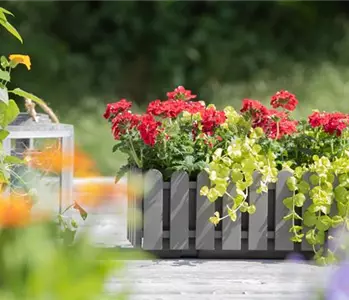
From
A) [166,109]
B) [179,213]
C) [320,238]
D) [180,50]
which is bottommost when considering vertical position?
[320,238]

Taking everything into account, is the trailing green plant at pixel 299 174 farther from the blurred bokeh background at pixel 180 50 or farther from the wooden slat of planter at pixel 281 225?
the blurred bokeh background at pixel 180 50

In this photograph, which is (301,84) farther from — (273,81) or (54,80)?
(54,80)

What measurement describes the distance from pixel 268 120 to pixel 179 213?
63 cm

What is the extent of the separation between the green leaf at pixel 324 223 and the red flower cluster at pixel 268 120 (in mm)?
439

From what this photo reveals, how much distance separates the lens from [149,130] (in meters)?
3.60

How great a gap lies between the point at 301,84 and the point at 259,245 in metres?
5.68

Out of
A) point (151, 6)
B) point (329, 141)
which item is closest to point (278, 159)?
point (329, 141)

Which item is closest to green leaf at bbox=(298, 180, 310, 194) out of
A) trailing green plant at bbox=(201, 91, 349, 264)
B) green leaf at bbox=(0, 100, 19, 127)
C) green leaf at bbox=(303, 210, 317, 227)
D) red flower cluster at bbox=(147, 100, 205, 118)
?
trailing green plant at bbox=(201, 91, 349, 264)

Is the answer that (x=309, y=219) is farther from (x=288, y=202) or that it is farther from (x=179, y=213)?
(x=179, y=213)

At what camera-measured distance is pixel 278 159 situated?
3.84m

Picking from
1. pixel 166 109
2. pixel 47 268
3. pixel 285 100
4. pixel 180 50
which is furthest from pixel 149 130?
pixel 180 50

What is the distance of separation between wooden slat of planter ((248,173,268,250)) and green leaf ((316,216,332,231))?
0.81ft

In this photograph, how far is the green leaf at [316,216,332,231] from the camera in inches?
142

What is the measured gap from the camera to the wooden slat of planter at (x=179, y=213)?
3.65 m
